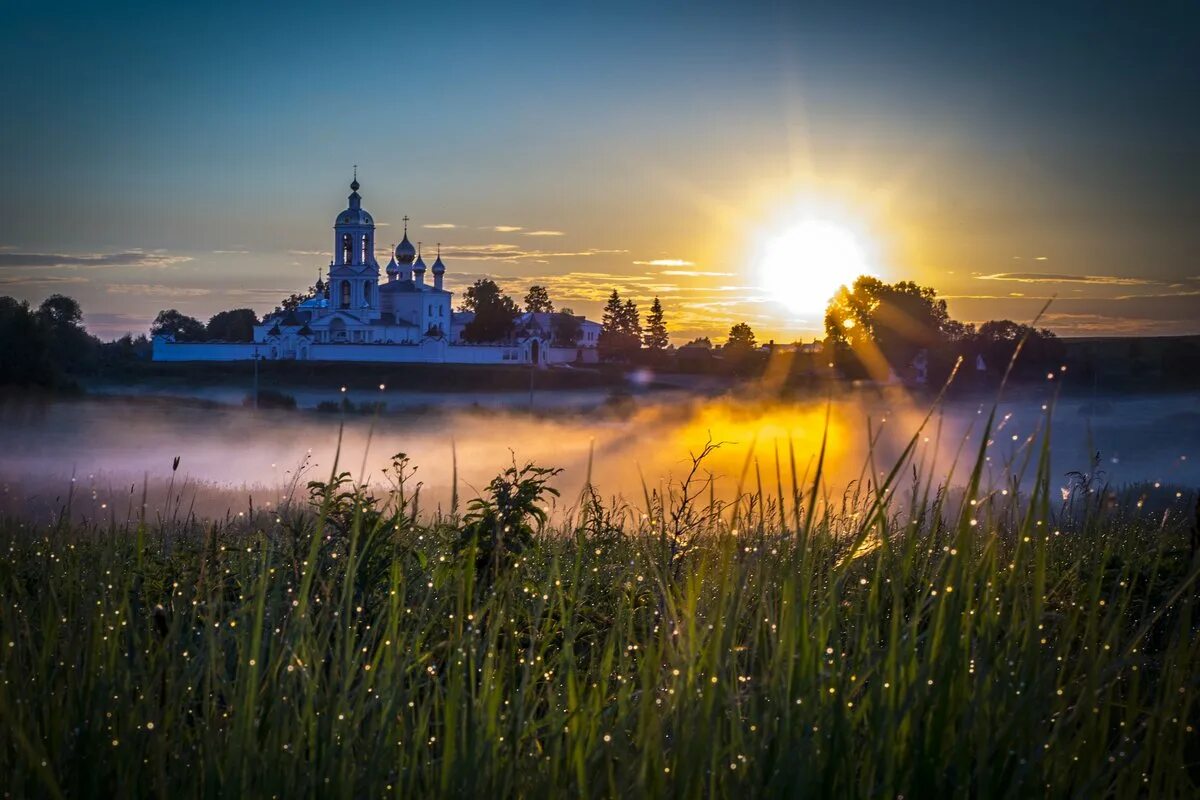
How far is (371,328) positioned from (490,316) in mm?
11434

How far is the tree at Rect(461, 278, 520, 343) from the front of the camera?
10075cm

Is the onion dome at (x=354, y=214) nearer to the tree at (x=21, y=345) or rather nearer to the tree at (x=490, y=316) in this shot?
the tree at (x=490, y=316)

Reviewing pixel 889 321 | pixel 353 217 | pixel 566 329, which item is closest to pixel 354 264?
pixel 353 217

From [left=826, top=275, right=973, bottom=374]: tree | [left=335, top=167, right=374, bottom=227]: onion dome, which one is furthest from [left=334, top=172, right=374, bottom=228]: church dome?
[left=826, top=275, right=973, bottom=374]: tree

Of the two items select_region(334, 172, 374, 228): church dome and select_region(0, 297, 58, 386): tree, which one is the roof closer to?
select_region(334, 172, 374, 228): church dome

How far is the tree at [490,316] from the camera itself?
10075 centimetres

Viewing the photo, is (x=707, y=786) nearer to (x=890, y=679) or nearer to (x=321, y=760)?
(x=890, y=679)

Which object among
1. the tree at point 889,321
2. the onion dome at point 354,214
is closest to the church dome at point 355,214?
the onion dome at point 354,214

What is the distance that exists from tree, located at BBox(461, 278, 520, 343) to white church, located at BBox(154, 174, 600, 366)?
1165 mm

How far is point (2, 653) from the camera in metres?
3.02

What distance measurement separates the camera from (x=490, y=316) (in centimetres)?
10194

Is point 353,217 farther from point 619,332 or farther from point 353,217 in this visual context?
point 619,332

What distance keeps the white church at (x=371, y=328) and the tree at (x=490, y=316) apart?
3.82ft

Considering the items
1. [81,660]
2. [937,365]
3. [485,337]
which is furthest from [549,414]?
[81,660]
